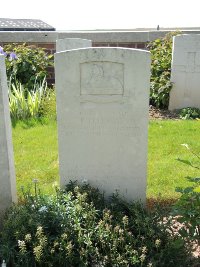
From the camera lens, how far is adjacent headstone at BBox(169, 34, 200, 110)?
20.9 feet

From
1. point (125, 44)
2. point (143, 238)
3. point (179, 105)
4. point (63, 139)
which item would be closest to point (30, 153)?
point (63, 139)

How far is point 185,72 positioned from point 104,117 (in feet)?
13.4

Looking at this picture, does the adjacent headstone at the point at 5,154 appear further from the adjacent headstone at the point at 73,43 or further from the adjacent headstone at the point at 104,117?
the adjacent headstone at the point at 73,43

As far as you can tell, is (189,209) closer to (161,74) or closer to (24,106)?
(24,106)

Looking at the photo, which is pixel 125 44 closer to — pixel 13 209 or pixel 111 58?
pixel 111 58

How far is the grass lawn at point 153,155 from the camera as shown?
3.89 meters

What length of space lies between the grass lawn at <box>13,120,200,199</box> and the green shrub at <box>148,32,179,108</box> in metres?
1.02

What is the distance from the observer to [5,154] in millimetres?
2996

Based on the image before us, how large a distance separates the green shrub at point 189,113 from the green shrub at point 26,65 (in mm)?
3035

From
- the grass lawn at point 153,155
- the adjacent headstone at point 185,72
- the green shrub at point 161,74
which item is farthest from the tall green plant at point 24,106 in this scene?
the adjacent headstone at point 185,72

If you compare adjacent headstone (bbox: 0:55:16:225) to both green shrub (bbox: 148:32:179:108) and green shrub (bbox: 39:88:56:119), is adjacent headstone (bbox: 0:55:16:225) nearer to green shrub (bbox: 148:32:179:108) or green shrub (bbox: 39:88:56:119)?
green shrub (bbox: 39:88:56:119)

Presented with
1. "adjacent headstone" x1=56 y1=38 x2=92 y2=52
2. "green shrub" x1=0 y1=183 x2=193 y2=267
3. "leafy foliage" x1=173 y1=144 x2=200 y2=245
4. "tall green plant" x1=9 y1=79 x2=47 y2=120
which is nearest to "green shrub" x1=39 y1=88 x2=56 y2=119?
"tall green plant" x1=9 y1=79 x2=47 y2=120

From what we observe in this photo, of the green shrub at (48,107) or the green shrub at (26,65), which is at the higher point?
the green shrub at (26,65)

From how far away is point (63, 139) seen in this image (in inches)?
124
